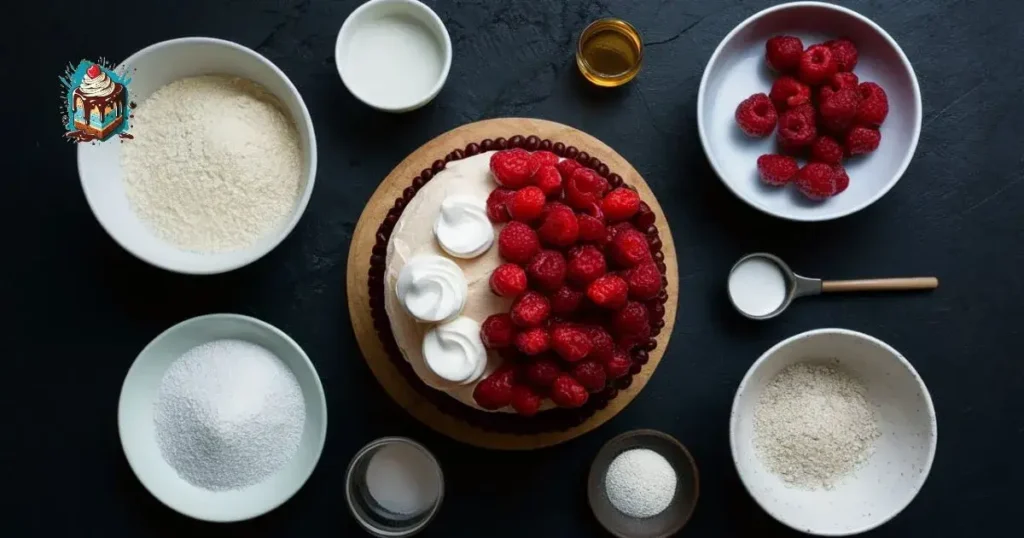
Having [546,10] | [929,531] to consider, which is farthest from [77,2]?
[929,531]

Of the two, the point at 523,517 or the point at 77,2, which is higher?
the point at 77,2

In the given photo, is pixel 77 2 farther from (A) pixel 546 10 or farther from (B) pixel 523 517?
(B) pixel 523 517

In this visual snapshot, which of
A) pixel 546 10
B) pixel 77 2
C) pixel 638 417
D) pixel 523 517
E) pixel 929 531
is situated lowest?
pixel 929 531

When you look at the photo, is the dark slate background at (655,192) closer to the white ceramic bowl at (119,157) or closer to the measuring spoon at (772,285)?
the measuring spoon at (772,285)

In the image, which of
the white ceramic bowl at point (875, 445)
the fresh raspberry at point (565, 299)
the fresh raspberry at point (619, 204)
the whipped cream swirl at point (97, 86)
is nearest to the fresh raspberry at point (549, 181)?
the fresh raspberry at point (619, 204)

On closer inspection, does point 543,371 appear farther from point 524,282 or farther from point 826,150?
point 826,150

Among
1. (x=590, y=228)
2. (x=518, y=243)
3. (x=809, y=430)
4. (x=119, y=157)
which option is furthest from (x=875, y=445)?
(x=119, y=157)
